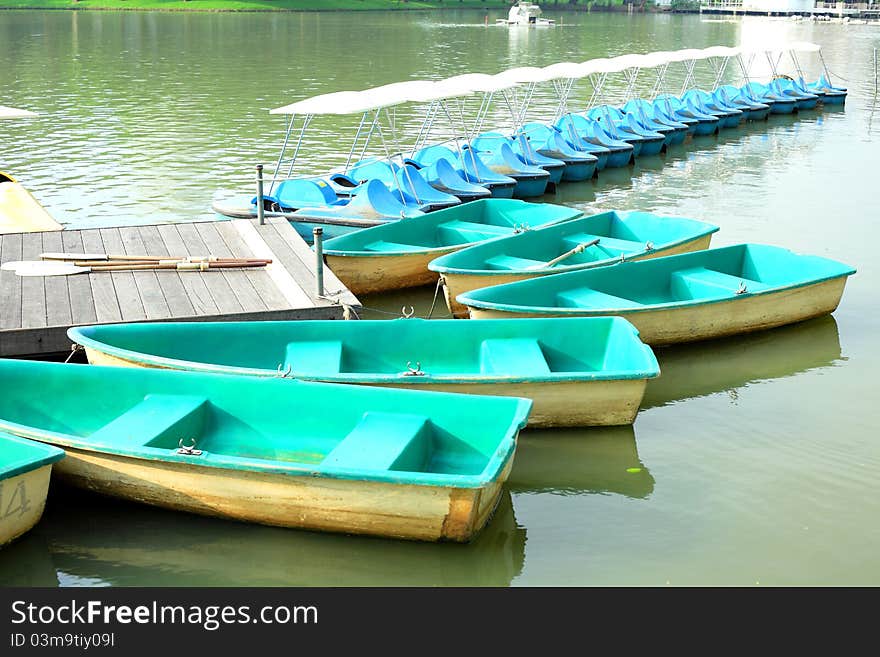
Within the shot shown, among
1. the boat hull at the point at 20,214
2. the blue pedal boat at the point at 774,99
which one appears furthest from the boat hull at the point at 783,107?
the boat hull at the point at 20,214

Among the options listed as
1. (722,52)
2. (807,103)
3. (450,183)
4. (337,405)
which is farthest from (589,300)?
(807,103)

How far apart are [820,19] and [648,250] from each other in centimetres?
11448

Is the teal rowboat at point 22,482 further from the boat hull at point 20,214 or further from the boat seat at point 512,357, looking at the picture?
the boat hull at point 20,214

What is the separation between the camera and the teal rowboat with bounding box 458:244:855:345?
35.6ft

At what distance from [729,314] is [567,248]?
108 inches

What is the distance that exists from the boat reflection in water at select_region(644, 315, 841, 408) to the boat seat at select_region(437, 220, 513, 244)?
3.42m

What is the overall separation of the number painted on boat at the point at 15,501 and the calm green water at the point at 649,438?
0.46 metres

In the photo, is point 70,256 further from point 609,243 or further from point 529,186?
point 529,186

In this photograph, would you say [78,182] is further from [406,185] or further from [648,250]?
[648,250]

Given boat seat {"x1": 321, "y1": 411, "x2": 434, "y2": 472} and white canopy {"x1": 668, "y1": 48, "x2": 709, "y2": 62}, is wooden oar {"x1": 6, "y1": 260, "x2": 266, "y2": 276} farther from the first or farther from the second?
white canopy {"x1": 668, "y1": 48, "x2": 709, "y2": 62}

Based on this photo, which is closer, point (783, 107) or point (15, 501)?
point (15, 501)

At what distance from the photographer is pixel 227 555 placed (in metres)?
7.42

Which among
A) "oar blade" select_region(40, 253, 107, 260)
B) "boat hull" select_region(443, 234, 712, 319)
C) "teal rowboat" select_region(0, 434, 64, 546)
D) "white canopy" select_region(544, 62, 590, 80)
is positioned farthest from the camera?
"white canopy" select_region(544, 62, 590, 80)

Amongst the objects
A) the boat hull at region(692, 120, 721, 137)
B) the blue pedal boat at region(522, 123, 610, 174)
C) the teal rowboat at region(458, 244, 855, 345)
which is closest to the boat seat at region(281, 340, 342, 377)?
the teal rowboat at region(458, 244, 855, 345)
